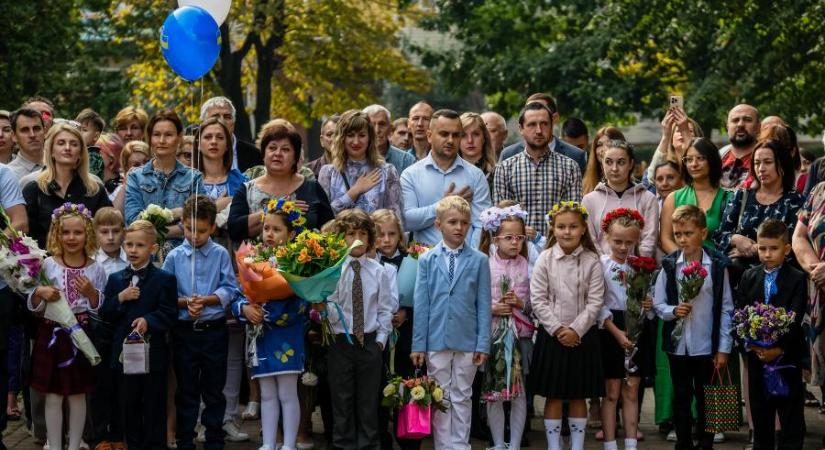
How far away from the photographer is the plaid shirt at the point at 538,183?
1107 cm

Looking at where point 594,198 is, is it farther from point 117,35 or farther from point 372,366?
point 117,35

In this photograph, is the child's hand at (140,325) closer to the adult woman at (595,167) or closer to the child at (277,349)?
the child at (277,349)

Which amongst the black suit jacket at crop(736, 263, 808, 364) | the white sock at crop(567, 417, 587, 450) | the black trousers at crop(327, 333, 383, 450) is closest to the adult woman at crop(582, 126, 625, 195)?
the black suit jacket at crop(736, 263, 808, 364)

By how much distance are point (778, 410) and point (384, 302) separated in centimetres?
296

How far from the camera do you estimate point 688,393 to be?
32.6ft

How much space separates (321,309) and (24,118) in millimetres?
3174

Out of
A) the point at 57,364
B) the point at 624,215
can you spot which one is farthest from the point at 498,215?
the point at 57,364

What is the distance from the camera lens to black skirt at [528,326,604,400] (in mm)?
9578

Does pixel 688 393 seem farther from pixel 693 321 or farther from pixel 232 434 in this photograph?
pixel 232 434

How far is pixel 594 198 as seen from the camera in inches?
422

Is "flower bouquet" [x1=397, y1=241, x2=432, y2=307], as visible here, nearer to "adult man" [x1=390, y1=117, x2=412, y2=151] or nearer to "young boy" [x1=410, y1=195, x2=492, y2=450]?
"young boy" [x1=410, y1=195, x2=492, y2=450]

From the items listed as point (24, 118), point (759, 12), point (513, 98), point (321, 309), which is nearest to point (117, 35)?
point (513, 98)

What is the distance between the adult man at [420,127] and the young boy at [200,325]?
126 inches

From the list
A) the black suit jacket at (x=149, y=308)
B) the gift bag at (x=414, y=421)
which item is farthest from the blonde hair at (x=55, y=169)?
the gift bag at (x=414, y=421)
